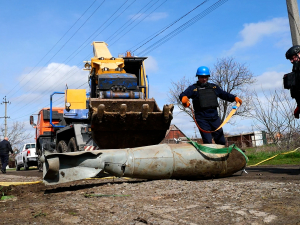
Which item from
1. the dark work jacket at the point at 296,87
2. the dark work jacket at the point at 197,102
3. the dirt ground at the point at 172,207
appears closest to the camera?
the dirt ground at the point at 172,207

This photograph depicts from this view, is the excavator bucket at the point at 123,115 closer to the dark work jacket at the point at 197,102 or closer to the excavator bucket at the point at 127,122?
the excavator bucket at the point at 127,122

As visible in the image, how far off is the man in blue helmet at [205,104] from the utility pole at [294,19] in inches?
144

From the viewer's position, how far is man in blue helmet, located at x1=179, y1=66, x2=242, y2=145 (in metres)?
6.51

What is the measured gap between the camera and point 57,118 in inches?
550

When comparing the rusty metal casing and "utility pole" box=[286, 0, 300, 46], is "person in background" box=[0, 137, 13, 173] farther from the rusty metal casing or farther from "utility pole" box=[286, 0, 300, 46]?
"utility pole" box=[286, 0, 300, 46]

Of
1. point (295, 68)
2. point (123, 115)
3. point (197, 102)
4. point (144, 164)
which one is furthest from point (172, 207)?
point (123, 115)

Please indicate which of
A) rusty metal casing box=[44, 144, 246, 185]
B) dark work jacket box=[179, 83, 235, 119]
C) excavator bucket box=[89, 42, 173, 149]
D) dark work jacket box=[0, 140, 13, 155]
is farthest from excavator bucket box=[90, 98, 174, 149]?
dark work jacket box=[0, 140, 13, 155]

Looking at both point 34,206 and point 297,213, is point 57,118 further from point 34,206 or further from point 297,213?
point 297,213

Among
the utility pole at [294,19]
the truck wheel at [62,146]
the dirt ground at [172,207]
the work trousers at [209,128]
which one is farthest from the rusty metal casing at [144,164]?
the truck wheel at [62,146]

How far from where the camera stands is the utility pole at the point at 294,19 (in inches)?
363

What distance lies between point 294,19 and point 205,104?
15.7 feet

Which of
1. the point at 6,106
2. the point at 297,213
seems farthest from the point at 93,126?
the point at 6,106

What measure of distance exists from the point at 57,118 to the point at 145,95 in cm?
491

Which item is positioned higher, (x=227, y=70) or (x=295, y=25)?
(x=227, y=70)
